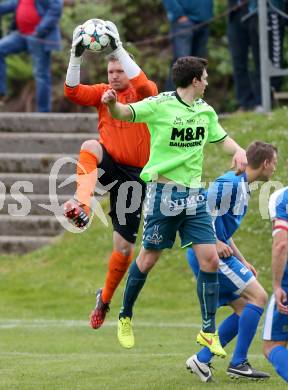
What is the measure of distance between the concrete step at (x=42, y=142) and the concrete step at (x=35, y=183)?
1.68ft

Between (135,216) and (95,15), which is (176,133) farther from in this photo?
(95,15)

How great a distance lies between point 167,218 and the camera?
383 inches

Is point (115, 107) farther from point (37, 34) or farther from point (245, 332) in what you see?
point (37, 34)

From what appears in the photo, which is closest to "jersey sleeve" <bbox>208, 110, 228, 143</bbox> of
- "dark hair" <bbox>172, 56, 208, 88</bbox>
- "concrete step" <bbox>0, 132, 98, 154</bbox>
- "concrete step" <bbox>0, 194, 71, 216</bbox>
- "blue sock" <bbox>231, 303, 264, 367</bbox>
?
"dark hair" <bbox>172, 56, 208, 88</bbox>

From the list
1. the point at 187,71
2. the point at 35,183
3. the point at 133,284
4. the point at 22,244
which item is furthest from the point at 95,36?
the point at 35,183

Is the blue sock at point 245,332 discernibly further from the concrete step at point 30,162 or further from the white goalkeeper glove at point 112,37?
the concrete step at point 30,162

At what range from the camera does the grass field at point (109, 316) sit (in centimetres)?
984

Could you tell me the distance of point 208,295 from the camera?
31.6 ft

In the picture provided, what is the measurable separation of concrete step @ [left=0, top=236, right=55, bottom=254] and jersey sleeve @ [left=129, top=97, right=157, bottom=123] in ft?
25.6

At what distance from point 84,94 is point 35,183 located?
720cm

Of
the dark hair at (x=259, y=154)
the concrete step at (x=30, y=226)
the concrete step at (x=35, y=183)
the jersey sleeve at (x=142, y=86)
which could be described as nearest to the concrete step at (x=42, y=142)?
the concrete step at (x=35, y=183)

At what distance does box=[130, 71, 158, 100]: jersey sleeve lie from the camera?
1027cm

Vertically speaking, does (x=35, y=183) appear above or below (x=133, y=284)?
below

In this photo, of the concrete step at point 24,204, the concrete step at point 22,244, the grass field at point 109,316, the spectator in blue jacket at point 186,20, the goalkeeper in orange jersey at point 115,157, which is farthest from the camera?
the spectator in blue jacket at point 186,20
